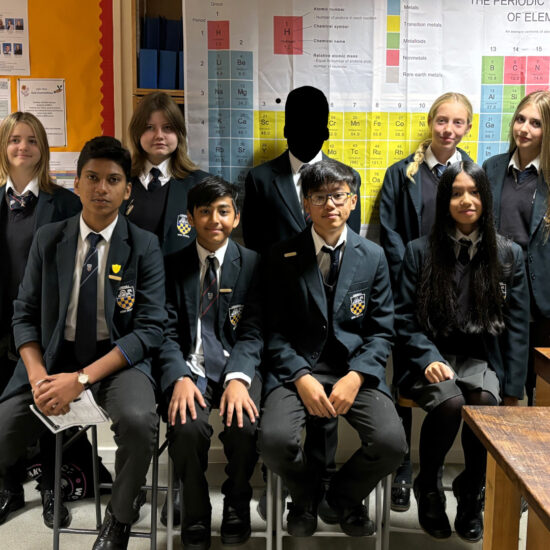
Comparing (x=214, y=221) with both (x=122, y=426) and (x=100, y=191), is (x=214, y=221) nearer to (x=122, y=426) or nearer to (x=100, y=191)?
(x=100, y=191)

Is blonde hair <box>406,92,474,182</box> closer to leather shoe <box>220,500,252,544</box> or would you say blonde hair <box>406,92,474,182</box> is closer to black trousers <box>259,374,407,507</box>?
black trousers <box>259,374,407,507</box>

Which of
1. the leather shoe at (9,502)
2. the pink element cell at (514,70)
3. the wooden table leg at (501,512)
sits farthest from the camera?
the pink element cell at (514,70)

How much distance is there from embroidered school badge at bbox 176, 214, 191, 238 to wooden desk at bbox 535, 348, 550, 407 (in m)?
1.40

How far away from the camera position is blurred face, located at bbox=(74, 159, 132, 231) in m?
2.20

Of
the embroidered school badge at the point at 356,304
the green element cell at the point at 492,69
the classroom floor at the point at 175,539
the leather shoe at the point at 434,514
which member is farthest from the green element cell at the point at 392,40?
the classroom floor at the point at 175,539

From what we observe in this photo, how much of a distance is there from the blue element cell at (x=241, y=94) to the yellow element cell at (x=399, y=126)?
2.10 feet

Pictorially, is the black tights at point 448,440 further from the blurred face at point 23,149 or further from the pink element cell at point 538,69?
the blurred face at point 23,149

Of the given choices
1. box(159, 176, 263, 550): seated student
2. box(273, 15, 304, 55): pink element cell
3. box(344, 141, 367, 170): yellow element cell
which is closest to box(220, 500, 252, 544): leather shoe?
box(159, 176, 263, 550): seated student

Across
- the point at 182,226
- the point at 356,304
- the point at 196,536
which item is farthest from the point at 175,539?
the point at 182,226

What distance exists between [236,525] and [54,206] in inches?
55.9

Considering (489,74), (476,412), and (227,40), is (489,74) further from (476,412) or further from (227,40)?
(476,412)

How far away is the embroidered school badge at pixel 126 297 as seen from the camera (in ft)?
7.15

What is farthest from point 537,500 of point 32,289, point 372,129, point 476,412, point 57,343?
point 372,129

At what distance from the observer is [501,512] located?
4.74 feet
